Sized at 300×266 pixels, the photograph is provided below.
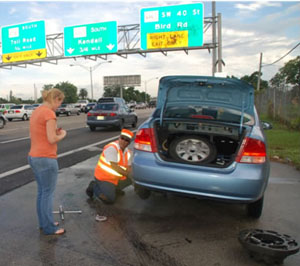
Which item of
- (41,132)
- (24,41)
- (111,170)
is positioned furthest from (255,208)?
(24,41)

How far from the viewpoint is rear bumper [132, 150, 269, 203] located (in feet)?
11.4

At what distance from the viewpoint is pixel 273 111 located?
2005cm

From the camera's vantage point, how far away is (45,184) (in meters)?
3.60

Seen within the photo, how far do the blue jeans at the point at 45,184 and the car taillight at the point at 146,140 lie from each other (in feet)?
3.40

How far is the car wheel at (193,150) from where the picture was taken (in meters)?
3.93

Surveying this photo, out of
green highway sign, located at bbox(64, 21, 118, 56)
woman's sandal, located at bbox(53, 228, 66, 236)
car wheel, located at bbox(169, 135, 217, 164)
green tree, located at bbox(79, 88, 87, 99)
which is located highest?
green highway sign, located at bbox(64, 21, 118, 56)

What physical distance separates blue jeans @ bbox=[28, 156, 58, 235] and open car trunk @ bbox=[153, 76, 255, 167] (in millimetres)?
1290

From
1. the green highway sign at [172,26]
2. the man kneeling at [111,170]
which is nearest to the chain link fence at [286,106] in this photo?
the green highway sign at [172,26]

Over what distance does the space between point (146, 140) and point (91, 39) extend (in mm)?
21814

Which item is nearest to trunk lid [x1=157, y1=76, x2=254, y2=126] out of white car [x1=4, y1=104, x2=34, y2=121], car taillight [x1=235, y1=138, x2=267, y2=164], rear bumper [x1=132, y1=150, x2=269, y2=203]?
car taillight [x1=235, y1=138, x2=267, y2=164]

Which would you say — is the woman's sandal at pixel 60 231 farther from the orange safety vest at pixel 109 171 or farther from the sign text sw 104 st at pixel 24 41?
the sign text sw 104 st at pixel 24 41

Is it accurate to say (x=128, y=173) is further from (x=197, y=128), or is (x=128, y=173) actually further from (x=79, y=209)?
(x=197, y=128)

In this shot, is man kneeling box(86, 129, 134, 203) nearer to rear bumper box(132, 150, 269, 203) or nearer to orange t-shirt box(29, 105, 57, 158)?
rear bumper box(132, 150, 269, 203)

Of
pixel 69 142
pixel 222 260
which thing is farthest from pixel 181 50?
pixel 222 260
